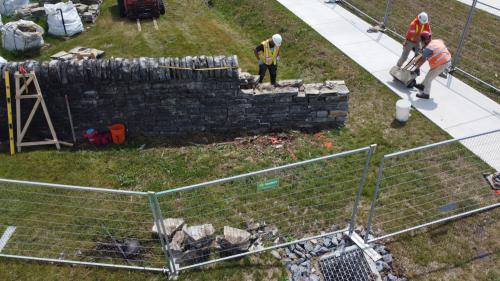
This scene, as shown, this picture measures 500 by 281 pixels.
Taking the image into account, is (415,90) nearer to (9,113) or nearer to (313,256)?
(313,256)

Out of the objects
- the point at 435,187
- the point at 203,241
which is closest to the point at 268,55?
the point at 435,187

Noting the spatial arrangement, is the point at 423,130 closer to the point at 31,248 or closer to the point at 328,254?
the point at 328,254

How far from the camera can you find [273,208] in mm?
7523

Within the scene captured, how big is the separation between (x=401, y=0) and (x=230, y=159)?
1108cm

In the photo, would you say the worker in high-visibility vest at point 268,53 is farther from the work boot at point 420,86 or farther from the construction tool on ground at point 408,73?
the work boot at point 420,86

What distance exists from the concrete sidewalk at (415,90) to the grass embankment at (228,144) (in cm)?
38

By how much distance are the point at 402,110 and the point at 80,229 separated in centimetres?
725

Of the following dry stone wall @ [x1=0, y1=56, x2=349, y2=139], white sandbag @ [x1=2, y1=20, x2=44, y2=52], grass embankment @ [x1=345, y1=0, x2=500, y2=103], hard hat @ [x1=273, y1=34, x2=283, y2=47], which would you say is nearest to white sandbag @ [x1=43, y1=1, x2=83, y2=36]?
white sandbag @ [x1=2, y1=20, x2=44, y2=52]

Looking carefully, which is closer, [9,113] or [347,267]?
[347,267]

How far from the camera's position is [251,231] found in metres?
6.97

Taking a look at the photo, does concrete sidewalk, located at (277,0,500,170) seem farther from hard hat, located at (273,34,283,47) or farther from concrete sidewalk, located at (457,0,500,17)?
concrete sidewalk, located at (457,0,500,17)

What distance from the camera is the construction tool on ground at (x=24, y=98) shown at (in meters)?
9.02

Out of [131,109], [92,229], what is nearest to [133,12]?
[131,109]

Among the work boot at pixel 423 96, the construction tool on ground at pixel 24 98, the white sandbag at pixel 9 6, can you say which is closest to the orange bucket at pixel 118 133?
the construction tool on ground at pixel 24 98
